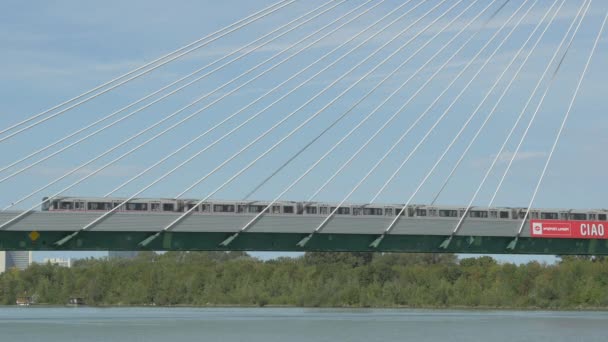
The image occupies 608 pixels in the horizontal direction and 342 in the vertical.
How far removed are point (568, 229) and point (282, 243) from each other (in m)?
15.0

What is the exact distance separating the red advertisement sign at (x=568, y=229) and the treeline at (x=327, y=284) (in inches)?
1488

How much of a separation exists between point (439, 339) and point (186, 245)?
40.9 ft

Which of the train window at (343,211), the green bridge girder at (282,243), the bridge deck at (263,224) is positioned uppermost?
the train window at (343,211)

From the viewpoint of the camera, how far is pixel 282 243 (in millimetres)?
53562

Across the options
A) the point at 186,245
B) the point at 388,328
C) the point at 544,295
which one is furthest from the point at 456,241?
the point at 544,295

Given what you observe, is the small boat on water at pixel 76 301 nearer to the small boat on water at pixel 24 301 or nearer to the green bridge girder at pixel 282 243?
the small boat on water at pixel 24 301

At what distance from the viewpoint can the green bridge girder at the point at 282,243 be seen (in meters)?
50.2

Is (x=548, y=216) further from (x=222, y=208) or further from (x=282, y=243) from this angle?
(x=222, y=208)

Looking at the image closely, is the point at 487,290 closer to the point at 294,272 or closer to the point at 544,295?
the point at 544,295

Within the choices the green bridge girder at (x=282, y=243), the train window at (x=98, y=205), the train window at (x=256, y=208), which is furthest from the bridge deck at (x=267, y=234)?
the train window at (x=98, y=205)

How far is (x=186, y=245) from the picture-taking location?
171ft

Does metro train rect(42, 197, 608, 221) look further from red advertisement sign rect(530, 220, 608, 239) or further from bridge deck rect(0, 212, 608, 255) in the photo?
red advertisement sign rect(530, 220, 608, 239)

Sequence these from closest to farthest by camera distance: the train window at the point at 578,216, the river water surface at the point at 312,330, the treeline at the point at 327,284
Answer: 1. the river water surface at the point at 312,330
2. the train window at the point at 578,216
3. the treeline at the point at 327,284

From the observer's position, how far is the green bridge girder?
50.2 m
